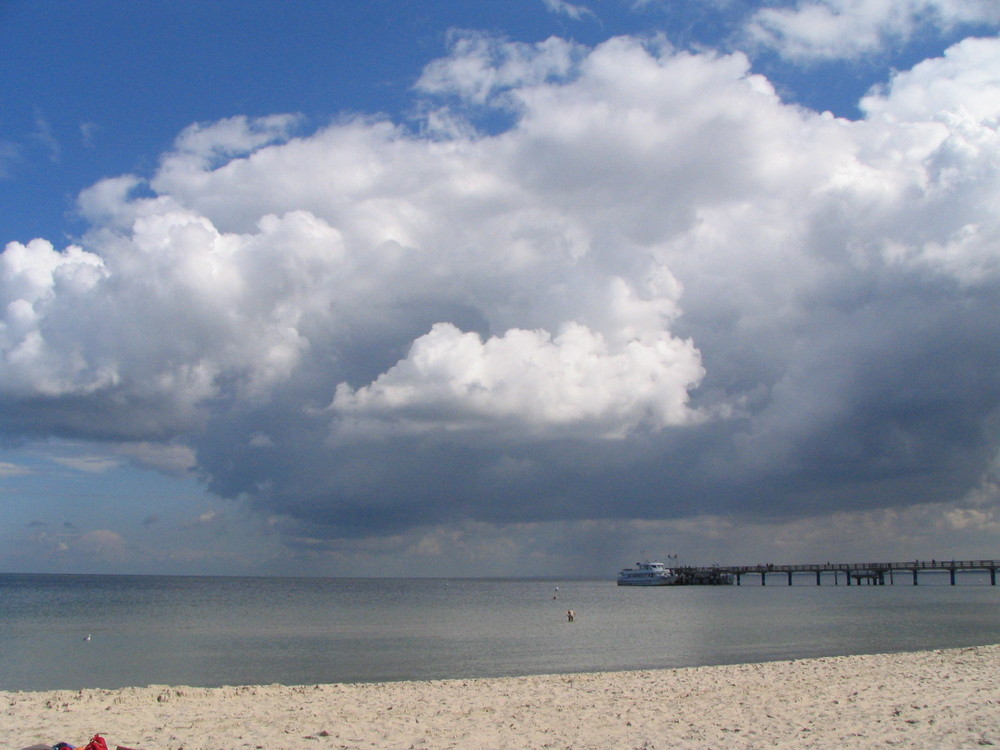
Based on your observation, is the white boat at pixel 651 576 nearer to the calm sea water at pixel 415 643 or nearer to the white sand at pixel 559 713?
the calm sea water at pixel 415 643

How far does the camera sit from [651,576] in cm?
15850

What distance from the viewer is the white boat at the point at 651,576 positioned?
15838 cm

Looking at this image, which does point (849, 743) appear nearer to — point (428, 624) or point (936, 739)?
point (936, 739)

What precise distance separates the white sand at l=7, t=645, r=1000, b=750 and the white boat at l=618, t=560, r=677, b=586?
137283mm

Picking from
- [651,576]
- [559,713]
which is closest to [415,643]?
[559,713]

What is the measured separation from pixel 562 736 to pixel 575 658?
18.7 meters

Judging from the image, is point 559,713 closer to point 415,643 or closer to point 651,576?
point 415,643

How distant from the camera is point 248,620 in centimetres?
6228

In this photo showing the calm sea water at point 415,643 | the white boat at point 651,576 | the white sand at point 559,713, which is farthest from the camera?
the white boat at point 651,576

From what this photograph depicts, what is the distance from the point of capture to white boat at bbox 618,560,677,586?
520 ft

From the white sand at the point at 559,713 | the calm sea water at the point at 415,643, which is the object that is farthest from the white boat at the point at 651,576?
the white sand at the point at 559,713

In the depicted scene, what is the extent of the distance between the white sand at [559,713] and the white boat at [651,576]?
137m

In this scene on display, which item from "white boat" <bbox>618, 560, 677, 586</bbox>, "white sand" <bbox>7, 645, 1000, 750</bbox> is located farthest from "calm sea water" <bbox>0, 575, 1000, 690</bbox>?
"white boat" <bbox>618, 560, 677, 586</bbox>

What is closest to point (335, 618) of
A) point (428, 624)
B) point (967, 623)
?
point (428, 624)
